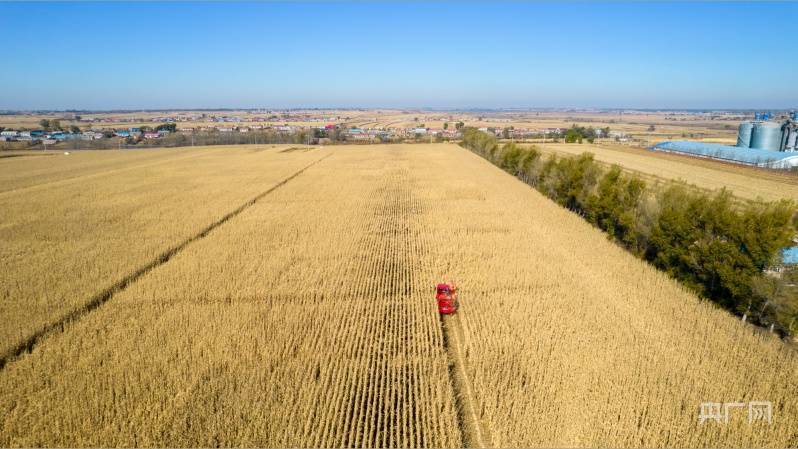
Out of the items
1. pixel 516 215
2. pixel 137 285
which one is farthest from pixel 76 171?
pixel 516 215

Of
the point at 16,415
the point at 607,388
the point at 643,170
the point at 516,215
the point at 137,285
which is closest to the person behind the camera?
the point at 16,415

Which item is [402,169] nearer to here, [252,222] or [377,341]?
[252,222]

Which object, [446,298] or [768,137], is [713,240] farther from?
[768,137]

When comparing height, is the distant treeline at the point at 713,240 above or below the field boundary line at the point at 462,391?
above

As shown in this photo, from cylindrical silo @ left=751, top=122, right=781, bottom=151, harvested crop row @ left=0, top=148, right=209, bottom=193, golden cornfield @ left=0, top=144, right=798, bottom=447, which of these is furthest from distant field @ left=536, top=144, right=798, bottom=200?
harvested crop row @ left=0, top=148, right=209, bottom=193

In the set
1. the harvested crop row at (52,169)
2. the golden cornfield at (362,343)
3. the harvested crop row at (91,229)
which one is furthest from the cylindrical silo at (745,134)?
the harvested crop row at (52,169)

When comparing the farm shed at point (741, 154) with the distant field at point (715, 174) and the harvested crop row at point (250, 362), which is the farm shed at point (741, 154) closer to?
the distant field at point (715, 174)

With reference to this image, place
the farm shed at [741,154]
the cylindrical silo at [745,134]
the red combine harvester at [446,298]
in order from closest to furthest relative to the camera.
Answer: the red combine harvester at [446,298]
the farm shed at [741,154]
the cylindrical silo at [745,134]
